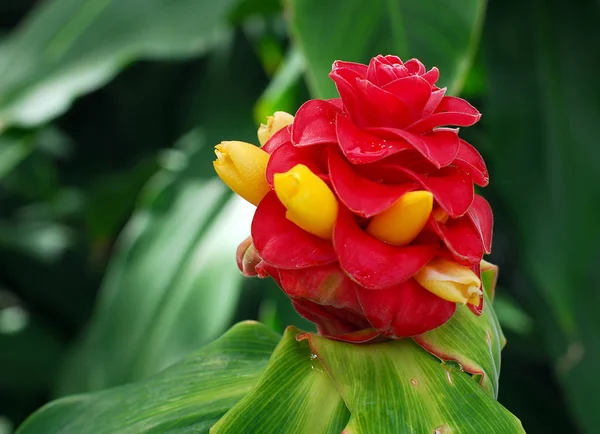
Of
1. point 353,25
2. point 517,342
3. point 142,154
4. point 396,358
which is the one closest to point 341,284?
point 396,358

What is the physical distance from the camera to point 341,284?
1.01 ft

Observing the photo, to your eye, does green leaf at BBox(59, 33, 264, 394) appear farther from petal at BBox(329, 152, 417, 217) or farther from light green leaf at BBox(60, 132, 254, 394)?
petal at BBox(329, 152, 417, 217)

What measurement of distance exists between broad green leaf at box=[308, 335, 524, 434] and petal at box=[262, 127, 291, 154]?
8 centimetres

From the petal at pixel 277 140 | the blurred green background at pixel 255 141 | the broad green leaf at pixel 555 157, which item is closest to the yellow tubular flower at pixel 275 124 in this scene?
the petal at pixel 277 140

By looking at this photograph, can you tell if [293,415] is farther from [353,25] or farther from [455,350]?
[353,25]

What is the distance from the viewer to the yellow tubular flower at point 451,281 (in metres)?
0.29

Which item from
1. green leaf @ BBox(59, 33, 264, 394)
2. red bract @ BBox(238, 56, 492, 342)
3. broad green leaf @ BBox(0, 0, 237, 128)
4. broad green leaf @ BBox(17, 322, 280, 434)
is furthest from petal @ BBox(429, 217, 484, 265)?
broad green leaf @ BBox(0, 0, 237, 128)

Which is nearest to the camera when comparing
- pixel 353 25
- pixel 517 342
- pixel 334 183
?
pixel 334 183

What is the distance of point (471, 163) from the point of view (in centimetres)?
32

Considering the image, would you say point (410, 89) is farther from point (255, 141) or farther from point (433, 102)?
point (255, 141)

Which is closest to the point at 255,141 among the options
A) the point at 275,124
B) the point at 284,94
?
the point at 284,94

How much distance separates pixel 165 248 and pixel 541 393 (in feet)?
1.81

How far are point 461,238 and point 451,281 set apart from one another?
21 mm

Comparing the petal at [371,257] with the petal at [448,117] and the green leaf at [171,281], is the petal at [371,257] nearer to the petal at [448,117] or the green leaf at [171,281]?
the petal at [448,117]
